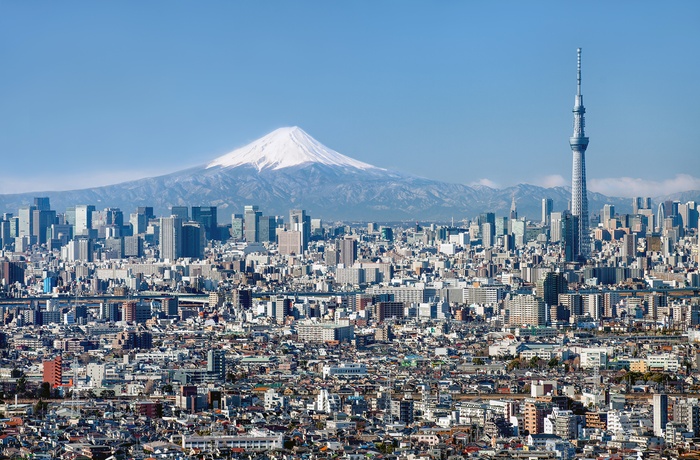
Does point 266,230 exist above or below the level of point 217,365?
above

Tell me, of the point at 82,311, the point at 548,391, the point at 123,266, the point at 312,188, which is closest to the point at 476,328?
the point at 82,311

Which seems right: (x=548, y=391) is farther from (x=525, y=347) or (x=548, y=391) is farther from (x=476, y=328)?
(x=476, y=328)

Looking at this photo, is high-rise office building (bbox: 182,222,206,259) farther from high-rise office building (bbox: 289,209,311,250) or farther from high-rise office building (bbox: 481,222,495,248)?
high-rise office building (bbox: 481,222,495,248)

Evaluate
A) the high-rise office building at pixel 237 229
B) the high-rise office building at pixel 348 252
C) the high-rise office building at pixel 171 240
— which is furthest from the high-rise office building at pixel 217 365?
the high-rise office building at pixel 237 229

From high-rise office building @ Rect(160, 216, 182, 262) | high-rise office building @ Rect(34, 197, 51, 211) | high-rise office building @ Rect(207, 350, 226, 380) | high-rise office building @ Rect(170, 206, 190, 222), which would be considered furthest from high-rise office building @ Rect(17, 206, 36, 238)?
high-rise office building @ Rect(207, 350, 226, 380)

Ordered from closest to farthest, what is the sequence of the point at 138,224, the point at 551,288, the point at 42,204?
the point at 551,288 → the point at 138,224 → the point at 42,204

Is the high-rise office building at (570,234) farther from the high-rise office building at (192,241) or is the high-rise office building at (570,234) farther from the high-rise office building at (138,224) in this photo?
the high-rise office building at (138,224)

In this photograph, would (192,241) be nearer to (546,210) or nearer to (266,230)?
(266,230)

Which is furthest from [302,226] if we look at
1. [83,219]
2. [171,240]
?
[83,219]
